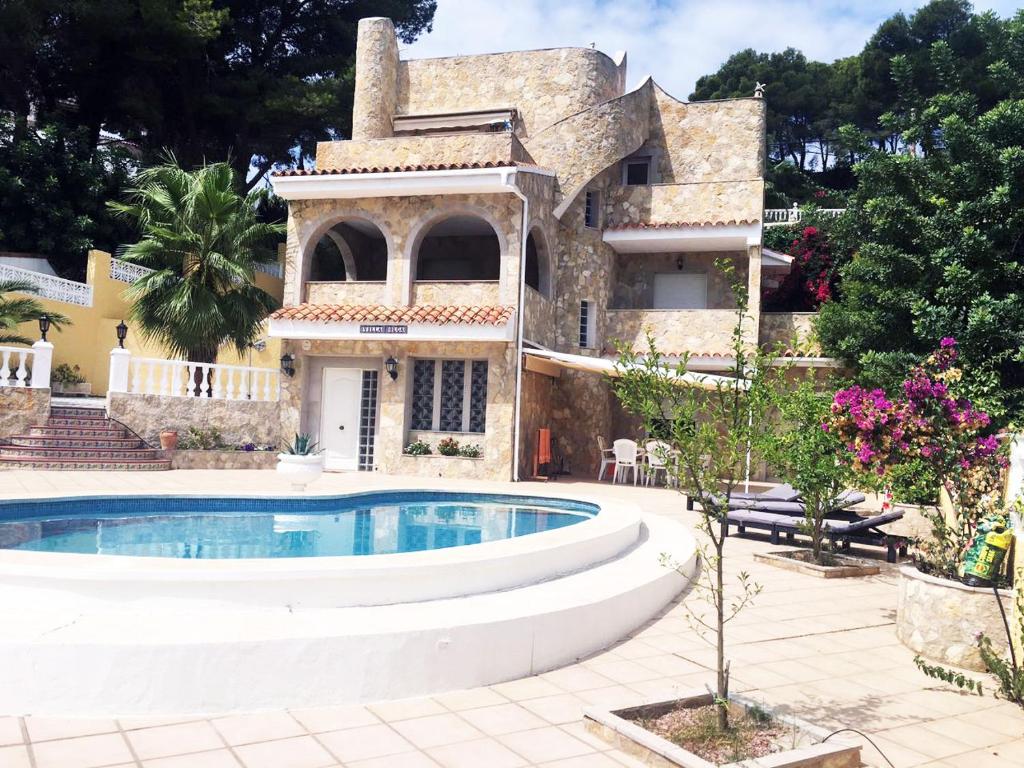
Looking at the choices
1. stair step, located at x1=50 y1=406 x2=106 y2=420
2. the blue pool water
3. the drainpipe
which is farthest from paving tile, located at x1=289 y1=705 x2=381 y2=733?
stair step, located at x1=50 y1=406 x2=106 y2=420

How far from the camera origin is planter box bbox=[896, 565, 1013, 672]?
6.70m

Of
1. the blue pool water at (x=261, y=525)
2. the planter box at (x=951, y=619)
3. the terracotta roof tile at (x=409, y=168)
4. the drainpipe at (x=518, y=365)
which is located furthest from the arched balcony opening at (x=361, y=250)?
the planter box at (x=951, y=619)

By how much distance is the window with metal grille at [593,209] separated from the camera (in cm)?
2530

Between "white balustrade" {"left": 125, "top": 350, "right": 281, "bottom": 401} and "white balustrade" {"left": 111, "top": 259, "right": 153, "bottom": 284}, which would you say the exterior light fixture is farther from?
"white balustrade" {"left": 111, "top": 259, "right": 153, "bottom": 284}

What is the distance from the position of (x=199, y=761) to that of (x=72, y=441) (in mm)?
16987

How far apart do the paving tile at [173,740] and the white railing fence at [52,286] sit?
2308 centimetres

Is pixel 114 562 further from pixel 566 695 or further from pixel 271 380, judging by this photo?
pixel 271 380

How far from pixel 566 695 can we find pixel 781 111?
58.0 m

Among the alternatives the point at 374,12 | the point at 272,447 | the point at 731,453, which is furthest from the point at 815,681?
the point at 374,12

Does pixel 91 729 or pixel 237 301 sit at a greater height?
pixel 237 301

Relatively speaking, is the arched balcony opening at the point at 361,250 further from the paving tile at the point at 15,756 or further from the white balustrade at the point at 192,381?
the paving tile at the point at 15,756

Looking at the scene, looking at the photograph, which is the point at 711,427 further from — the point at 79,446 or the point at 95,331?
the point at 95,331

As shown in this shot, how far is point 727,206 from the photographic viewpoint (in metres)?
24.4

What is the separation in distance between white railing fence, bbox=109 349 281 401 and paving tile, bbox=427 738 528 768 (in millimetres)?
17767
